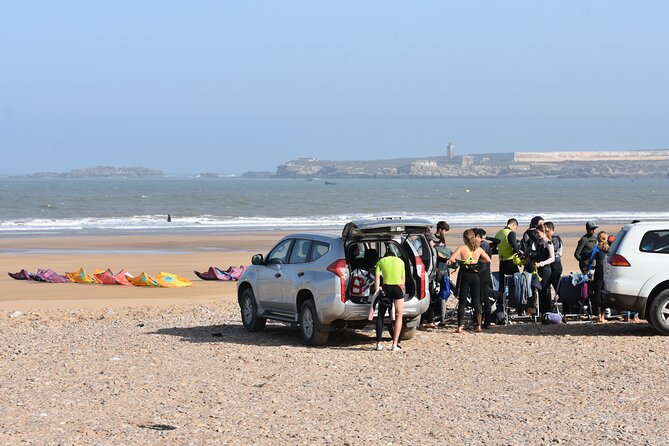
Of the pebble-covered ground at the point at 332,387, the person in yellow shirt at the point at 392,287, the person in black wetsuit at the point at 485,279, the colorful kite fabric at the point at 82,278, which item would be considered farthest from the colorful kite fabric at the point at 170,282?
the person in yellow shirt at the point at 392,287

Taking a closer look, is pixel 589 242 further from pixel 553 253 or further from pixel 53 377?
pixel 53 377

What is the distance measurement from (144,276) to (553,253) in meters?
10.8

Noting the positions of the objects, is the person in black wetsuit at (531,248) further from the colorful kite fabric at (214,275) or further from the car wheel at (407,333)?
the colorful kite fabric at (214,275)

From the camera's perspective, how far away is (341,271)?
1327 cm

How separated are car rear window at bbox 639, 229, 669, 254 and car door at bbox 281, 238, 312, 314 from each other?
461cm

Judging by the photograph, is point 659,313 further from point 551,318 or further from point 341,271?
point 341,271

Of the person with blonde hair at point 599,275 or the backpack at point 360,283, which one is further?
the person with blonde hair at point 599,275

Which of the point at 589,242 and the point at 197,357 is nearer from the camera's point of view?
the point at 197,357

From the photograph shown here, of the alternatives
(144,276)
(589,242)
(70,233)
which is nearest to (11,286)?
(144,276)

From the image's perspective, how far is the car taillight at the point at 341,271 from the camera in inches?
522

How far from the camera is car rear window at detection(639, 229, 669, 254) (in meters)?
14.2

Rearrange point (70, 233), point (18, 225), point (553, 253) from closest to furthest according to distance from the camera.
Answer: point (553, 253), point (70, 233), point (18, 225)

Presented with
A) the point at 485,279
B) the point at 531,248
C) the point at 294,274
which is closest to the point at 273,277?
the point at 294,274

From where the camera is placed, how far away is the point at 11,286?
23703 millimetres
